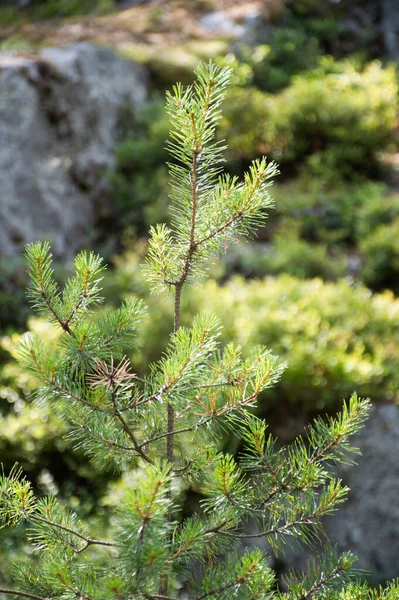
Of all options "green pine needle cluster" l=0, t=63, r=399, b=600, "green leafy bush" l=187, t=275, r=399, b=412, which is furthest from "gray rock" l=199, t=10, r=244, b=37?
"green pine needle cluster" l=0, t=63, r=399, b=600

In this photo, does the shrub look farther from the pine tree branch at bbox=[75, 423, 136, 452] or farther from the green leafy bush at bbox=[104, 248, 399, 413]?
the pine tree branch at bbox=[75, 423, 136, 452]

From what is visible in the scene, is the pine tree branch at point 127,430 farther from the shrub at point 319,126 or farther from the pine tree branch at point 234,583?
the shrub at point 319,126

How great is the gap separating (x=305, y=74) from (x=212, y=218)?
846cm

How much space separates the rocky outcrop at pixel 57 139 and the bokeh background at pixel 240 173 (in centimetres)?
2

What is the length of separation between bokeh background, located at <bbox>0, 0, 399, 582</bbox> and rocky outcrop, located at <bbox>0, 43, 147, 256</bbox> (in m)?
0.02

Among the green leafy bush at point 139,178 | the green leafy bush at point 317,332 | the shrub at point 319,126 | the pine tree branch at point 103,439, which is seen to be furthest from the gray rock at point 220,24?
the pine tree branch at point 103,439

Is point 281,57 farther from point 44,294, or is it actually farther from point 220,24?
point 44,294

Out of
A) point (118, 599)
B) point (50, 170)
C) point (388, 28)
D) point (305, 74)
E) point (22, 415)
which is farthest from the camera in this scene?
point (388, 28)

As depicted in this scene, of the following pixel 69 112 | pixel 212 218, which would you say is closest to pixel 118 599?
pixel 212 218

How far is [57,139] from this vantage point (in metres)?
7.23

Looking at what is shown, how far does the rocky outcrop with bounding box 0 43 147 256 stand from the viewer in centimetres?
670

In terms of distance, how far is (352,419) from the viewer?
1.30 metres

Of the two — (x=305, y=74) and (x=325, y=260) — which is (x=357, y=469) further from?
(x=305, y=74)

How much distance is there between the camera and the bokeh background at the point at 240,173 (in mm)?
3488
